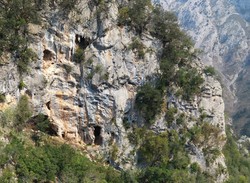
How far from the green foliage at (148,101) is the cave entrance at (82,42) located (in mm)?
9497

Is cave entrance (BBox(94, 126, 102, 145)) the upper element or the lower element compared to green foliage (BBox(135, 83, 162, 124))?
lower

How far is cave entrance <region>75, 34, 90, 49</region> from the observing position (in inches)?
1804

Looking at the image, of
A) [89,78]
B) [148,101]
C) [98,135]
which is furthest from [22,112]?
[148,101]

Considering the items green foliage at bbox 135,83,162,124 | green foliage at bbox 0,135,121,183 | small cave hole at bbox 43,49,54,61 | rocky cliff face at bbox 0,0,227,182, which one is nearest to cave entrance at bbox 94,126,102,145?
rocky cliff face at bbox 0,0,227,182

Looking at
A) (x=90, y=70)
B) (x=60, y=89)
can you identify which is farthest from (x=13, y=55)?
(x=90, y=70)

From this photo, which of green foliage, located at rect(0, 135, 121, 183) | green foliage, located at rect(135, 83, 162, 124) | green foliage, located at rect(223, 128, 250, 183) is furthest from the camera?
green foliage, located at rect(223, 128, 250, 183)

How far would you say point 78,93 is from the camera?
44.5 m

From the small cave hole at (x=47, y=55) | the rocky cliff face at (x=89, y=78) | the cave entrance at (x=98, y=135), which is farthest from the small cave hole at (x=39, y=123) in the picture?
the small cave hole at (x=47, y=55)

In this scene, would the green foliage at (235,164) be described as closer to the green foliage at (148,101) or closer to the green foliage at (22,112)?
the green foliage at (148,101)

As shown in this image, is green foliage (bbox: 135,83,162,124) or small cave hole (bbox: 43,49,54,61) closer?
small cave hole (bbox: 43,49,54,61)

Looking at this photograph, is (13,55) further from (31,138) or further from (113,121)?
(113,121)

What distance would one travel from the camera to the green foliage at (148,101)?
48.1 m

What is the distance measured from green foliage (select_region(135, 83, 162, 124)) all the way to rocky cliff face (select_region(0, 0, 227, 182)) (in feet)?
3.19

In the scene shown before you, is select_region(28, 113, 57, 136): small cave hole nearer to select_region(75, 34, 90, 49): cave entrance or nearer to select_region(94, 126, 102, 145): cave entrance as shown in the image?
select_region(94, 126, 102, 145): cave entrance
